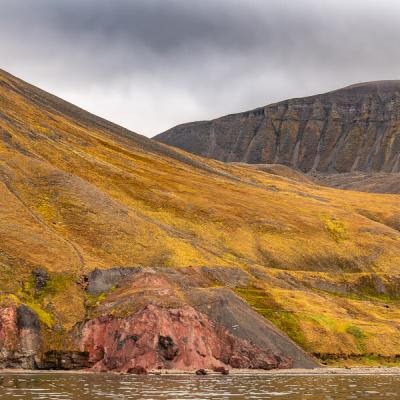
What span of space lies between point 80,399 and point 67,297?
43150 mm

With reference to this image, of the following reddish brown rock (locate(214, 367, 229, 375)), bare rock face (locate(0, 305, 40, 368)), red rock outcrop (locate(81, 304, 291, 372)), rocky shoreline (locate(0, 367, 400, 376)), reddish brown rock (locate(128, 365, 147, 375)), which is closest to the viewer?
rocky shoreline (locate(0, 367, 400, 376))

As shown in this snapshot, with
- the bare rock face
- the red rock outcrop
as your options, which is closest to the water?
the bare rock face

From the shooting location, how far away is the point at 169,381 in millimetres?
71562

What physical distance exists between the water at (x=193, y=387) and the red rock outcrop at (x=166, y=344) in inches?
264

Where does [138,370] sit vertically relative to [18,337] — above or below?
below

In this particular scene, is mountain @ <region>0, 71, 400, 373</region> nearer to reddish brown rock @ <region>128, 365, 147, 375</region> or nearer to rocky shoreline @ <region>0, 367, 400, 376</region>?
reddish brown rock @ <region>128, 365, 147, 375</region>

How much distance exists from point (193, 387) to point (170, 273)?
145 ft

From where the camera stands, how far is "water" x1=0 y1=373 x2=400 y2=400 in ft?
187

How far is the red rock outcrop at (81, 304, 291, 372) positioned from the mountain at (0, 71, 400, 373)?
0.52 feet

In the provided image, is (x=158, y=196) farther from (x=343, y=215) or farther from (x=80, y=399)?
(x=80, y=399)

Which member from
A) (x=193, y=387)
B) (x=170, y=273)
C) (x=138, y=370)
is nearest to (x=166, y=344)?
(x=138, y=370)

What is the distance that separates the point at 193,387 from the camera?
6531 cm

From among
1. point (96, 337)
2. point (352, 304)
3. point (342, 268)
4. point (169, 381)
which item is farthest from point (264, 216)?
point (169, 381)

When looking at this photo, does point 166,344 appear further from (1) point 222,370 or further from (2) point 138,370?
(1) point 222,370
